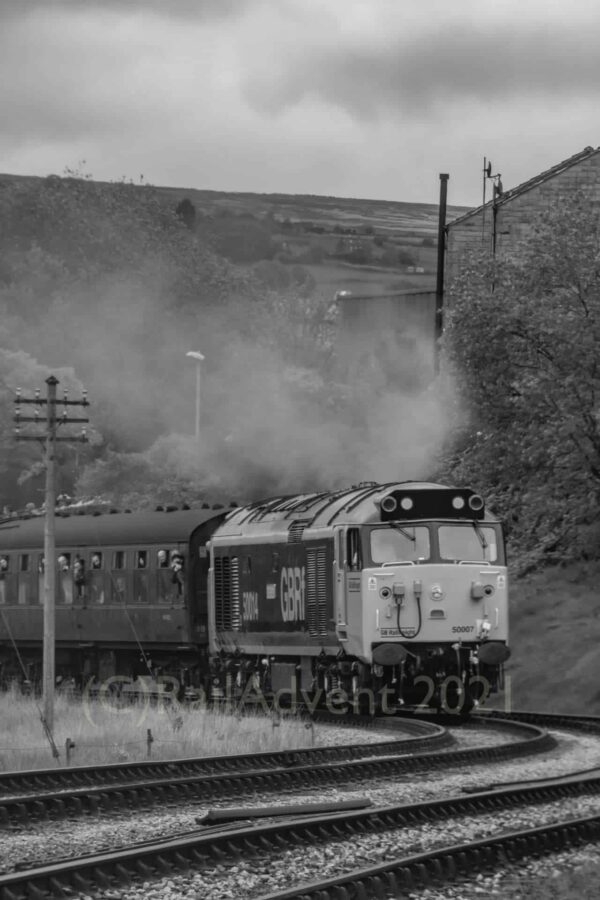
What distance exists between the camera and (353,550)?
23.7m

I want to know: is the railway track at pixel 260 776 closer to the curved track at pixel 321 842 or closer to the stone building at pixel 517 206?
the curved track at pixel 321 842

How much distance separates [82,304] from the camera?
113438mm

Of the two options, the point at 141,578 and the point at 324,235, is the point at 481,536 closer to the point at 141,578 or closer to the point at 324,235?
the point at 141,578

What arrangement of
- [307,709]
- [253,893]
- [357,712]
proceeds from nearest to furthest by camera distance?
1. [253,893]
2. [357,712]
3. [307,709]

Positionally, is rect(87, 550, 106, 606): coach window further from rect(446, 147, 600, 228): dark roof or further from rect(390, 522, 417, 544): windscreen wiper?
rect(446, 147, 600, 228): dark roof

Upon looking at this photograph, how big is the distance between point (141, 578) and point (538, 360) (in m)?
8.85

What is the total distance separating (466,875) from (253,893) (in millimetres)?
1736

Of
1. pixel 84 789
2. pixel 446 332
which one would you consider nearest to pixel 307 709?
pixel 446 332

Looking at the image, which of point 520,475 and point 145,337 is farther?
point 145,337

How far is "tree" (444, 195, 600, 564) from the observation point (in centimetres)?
2714

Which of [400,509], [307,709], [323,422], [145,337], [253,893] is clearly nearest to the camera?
[253,893]

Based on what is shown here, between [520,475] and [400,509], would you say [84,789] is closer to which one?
[400,509]

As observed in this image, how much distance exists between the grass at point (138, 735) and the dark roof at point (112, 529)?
4762mm

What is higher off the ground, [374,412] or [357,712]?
[374,412]
